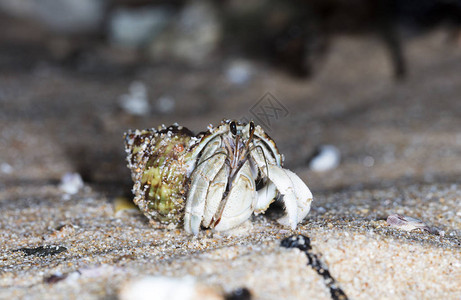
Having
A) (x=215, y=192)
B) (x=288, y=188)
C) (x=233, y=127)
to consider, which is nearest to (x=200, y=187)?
(x=215, y=192)

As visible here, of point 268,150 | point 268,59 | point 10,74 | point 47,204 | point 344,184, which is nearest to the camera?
Result: point 268,150

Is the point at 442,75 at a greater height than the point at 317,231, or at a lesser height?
greater

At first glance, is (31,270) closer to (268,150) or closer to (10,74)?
(268,150)

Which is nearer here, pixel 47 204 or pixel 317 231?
pixel 317 231

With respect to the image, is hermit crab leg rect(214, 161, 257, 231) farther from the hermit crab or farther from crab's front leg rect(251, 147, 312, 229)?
crab's front leg rect(251, 147, 312, 229)

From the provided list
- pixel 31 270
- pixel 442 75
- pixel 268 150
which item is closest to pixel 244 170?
pixel 268 150
